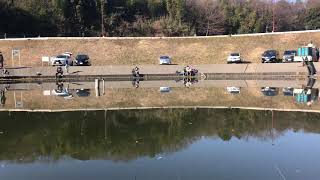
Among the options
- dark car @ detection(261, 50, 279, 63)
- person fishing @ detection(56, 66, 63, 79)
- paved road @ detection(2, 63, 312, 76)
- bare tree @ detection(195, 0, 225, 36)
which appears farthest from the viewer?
bare tree @ detection(195, 0, 225, 36)

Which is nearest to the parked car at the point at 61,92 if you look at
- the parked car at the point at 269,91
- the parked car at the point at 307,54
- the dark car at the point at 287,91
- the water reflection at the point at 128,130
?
the water reflection at the point at 128,130

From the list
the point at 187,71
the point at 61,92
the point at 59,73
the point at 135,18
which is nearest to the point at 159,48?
the point at 187,71

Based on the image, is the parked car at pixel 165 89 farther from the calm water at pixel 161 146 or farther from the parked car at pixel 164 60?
the parked car at pixel 164 60

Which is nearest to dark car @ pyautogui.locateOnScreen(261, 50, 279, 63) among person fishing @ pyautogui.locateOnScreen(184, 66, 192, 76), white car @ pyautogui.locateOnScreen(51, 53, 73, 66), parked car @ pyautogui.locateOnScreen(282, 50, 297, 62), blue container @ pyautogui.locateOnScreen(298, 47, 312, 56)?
parked car @ pyautogui.locateOnScreen(282, 50, 297, 62)

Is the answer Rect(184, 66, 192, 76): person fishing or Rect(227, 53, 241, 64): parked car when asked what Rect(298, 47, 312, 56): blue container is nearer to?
Rect(227, 53, 241, 64): parked car

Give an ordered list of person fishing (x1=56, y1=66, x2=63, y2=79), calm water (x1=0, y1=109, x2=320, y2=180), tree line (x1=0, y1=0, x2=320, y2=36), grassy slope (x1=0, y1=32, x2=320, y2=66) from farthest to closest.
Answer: tree line (x1=0, y1=0, x2=320, y2=36)
grassy slope (x1=0, y1=32, x2=320, y2=66)
person fishing (x1=56, y1=66, x2=63, y2=79)
calm water (x1=0, y1=109, x2=320, y2=180)

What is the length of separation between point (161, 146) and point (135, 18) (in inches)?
2802

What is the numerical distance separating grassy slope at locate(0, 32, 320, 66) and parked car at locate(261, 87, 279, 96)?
19.9 m

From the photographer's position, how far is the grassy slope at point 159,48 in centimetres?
5894

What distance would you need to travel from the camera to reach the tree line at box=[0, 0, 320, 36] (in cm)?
7469

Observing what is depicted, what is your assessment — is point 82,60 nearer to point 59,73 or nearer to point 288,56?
point 59,73

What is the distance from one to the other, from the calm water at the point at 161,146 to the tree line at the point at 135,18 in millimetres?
52009

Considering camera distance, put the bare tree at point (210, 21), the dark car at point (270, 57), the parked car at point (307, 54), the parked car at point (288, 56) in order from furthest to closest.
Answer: the bare tree at point (210, 21), the dark car at point (270, 57), the parked car at point (288, 56), the parked car at point (307, 54)

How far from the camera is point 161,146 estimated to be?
648 inches
